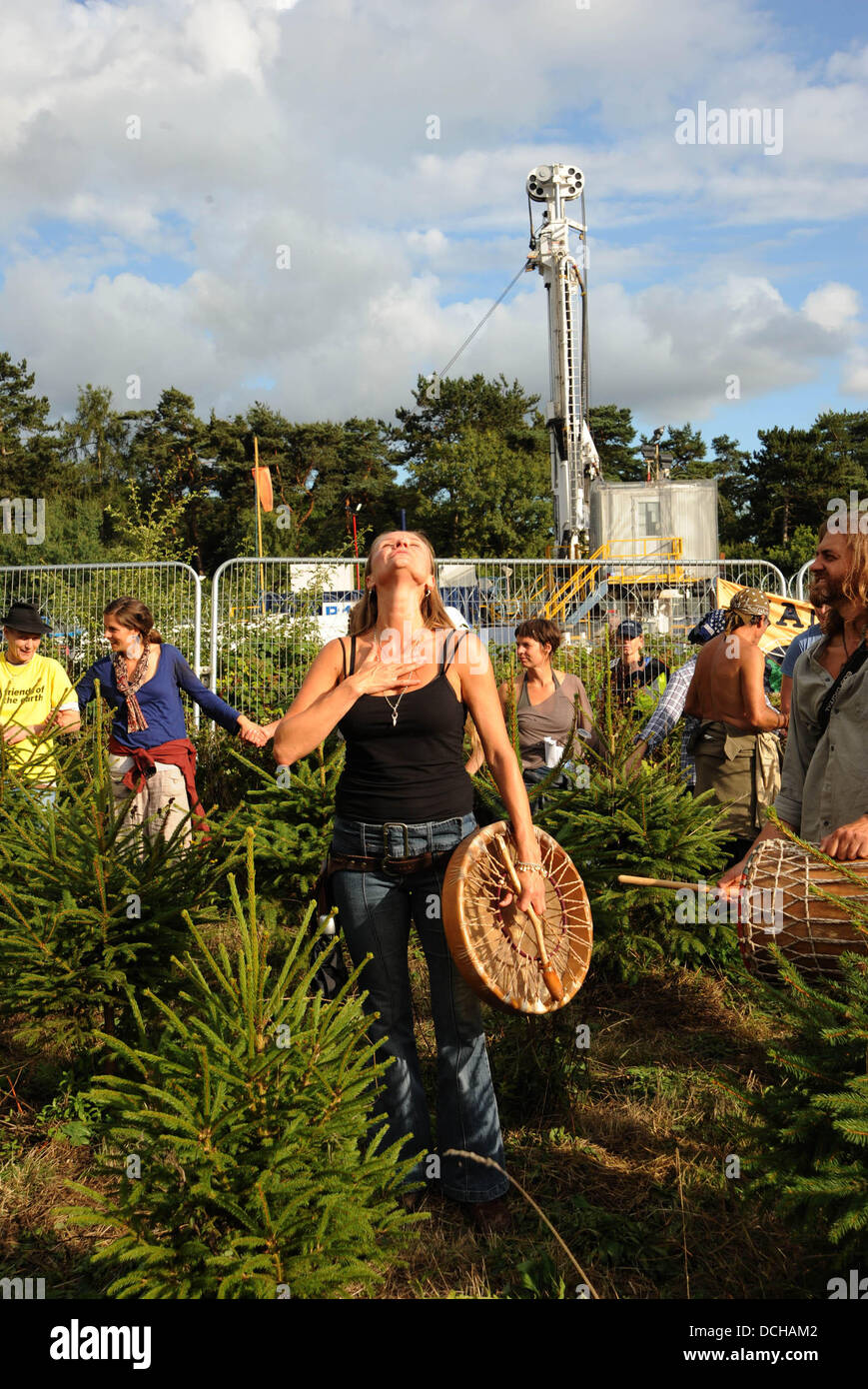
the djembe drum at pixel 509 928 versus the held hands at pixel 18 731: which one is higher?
the held hands at pixel 18 731

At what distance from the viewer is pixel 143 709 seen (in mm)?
5602

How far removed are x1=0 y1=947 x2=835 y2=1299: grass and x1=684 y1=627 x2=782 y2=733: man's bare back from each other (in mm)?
1225

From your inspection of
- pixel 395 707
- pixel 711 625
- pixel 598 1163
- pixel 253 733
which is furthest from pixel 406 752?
pixel 711 625

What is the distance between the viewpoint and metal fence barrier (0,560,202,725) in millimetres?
9531

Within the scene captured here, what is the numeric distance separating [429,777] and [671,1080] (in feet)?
5.85

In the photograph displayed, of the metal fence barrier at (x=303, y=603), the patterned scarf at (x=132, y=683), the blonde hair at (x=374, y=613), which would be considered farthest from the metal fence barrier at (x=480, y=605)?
the blonde hair at (x=374, y=613)

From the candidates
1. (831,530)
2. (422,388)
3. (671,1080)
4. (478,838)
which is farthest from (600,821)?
(422,388)

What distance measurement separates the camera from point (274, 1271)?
2.14 metres

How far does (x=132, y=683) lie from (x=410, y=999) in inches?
122

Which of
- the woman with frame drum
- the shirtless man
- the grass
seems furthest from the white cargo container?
the woman with frame drum

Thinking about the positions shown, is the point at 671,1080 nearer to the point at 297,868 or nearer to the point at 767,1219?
the point at 767,1219

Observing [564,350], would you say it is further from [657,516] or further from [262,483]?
[262,483]

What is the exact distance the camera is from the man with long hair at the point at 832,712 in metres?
2.80

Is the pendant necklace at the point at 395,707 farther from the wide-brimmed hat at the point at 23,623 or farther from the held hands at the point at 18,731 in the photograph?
the wide-brimmed hat at the point at 23,623
